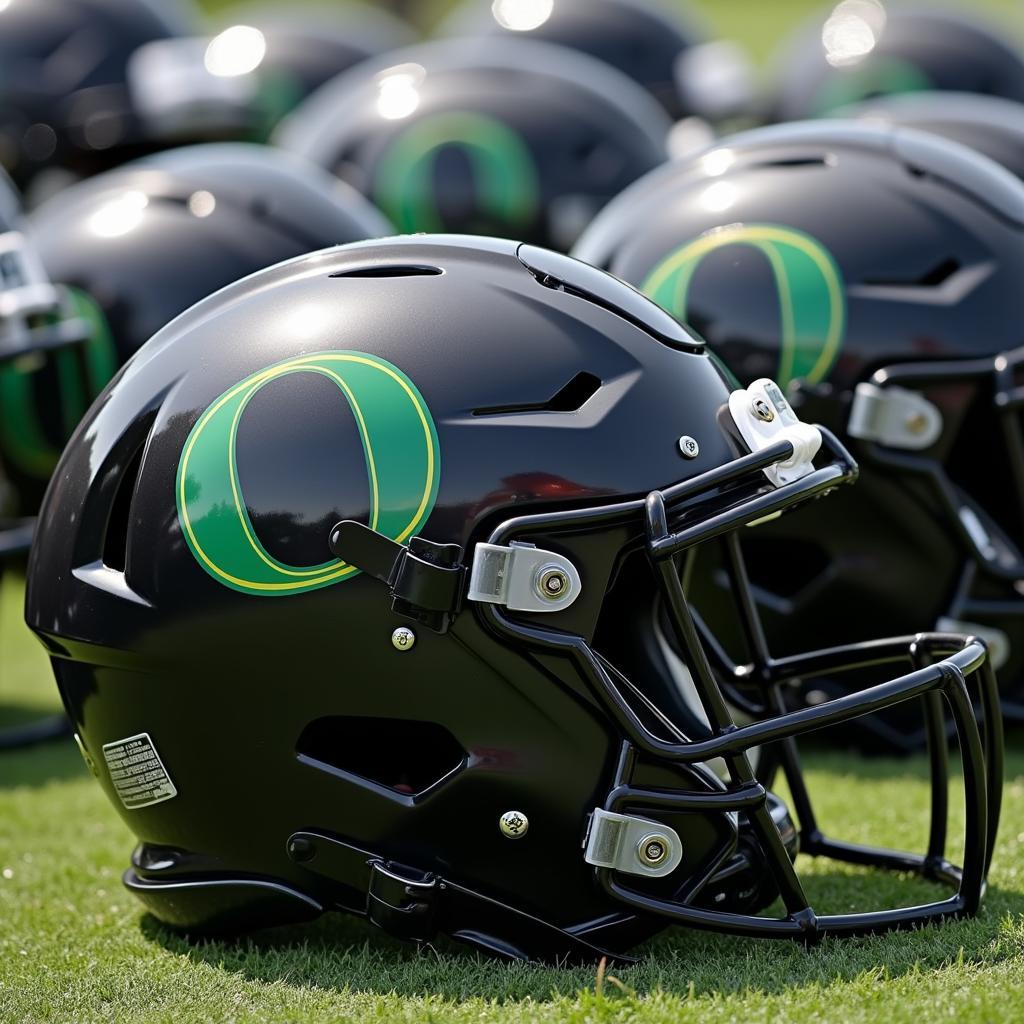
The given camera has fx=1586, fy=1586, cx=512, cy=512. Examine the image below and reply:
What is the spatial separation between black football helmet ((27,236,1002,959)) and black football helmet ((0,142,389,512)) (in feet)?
6.77

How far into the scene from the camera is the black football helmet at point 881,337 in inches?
133

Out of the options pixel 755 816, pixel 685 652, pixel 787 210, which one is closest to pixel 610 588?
pixel 685 652

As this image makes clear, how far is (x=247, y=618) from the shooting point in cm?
235

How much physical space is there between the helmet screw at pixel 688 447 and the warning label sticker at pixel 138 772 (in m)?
0.94

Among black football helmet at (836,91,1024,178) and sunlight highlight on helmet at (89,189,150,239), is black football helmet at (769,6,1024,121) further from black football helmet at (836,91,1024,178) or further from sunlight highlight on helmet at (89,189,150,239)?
sunlight highlight on helmet at (89,189,150,239)

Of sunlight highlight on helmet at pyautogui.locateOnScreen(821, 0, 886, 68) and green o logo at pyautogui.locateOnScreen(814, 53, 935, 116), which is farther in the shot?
sunlight highlight on helmet at pyautogui.locateOnScreen(821, 0, 886, 68)

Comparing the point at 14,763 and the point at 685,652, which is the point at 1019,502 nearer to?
the point at 685,652

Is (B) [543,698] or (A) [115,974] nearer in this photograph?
(B) [543,698]

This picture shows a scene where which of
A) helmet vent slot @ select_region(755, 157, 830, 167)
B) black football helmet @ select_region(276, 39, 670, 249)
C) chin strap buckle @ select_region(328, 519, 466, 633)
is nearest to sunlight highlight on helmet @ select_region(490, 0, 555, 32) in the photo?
black football helmet @ select_region(276, 39, 670, 249)

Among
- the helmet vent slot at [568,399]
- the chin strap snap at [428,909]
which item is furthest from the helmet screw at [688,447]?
the chin strap snap at [428,909]

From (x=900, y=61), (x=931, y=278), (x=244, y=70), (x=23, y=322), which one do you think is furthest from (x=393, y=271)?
(x=244, y=70)

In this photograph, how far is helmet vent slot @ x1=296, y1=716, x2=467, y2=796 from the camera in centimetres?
244

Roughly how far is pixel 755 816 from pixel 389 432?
0.77 m

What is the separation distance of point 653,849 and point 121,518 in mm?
991
